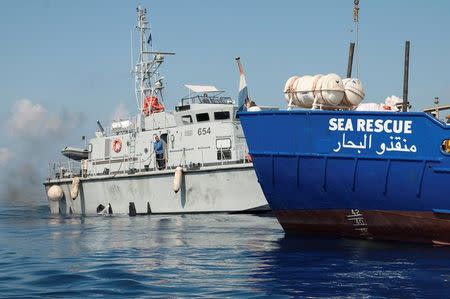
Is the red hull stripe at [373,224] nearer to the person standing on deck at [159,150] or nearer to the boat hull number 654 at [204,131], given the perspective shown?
the boat hull number 654 at [204,131]

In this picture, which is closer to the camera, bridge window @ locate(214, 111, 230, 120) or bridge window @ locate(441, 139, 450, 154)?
bridge window @ locate(441, 139, 450, 154)

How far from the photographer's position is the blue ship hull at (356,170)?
1252cm

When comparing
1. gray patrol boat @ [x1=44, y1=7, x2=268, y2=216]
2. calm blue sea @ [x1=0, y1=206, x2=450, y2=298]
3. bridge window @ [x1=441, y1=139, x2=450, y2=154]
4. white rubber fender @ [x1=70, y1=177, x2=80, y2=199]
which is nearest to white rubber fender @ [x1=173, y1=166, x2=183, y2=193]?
gray patrol boat @ [x1=44, y1=7, x2=268, y2=216]

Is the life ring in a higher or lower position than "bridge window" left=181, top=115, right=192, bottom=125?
lower

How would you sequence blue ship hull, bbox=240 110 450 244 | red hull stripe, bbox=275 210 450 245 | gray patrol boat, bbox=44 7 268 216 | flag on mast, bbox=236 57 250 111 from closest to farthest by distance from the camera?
blue ship hull, bbox=240 110 450 244, red hull stripe, bbox=275 210 450 245, flag on mast, bbox=236 57 250 111, gray patrol boat, bbox=44 7 268 216

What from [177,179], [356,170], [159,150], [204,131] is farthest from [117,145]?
[356,170]

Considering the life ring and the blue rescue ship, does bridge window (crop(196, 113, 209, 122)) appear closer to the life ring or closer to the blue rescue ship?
the life ring

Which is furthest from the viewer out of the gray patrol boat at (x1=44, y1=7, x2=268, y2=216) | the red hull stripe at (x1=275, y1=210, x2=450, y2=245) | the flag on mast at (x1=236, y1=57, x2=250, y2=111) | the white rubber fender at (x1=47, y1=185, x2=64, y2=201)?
the white rubber fender at (x1=47, y1=185, x2=64, y2=201)

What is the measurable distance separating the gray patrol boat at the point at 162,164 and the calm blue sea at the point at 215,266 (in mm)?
5907

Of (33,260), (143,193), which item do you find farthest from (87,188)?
(33,260)

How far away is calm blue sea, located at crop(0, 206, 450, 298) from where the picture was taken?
361 inches

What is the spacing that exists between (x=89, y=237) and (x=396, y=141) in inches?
303

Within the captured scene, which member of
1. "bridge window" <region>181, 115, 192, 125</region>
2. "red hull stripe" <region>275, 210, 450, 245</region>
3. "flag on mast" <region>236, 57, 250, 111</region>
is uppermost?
"flag on mast" <region>236, 57, 250, 111</region>

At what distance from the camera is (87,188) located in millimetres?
27328
